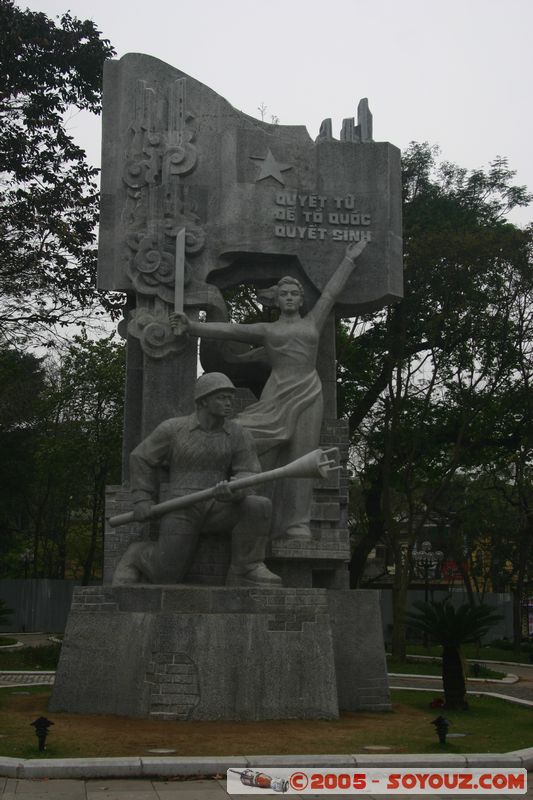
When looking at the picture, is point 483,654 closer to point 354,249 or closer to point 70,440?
point 70,440

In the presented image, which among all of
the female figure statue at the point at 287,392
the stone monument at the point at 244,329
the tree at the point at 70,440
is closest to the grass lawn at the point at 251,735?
the stone monument at the point at 244,329

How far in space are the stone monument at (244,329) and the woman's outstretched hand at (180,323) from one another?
0.03 meters

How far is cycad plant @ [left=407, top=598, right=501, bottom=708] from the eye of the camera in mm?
13164

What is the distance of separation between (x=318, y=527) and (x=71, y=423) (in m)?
20.4

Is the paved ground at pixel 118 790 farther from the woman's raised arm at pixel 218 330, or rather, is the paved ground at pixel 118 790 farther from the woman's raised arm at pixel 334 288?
the woman's raised arm at pixel 334 288

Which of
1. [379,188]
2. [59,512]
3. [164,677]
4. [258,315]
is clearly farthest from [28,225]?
[59,512]

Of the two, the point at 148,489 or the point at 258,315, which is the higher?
the point at 258,315

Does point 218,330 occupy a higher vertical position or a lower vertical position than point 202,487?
higher

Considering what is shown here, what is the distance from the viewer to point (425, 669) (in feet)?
70.3

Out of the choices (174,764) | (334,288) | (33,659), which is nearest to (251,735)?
(174,764)

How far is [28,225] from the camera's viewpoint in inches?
809

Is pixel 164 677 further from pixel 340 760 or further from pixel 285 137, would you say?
pixel 285 137

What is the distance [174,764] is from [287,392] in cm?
619

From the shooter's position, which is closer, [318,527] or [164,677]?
[164,677]
